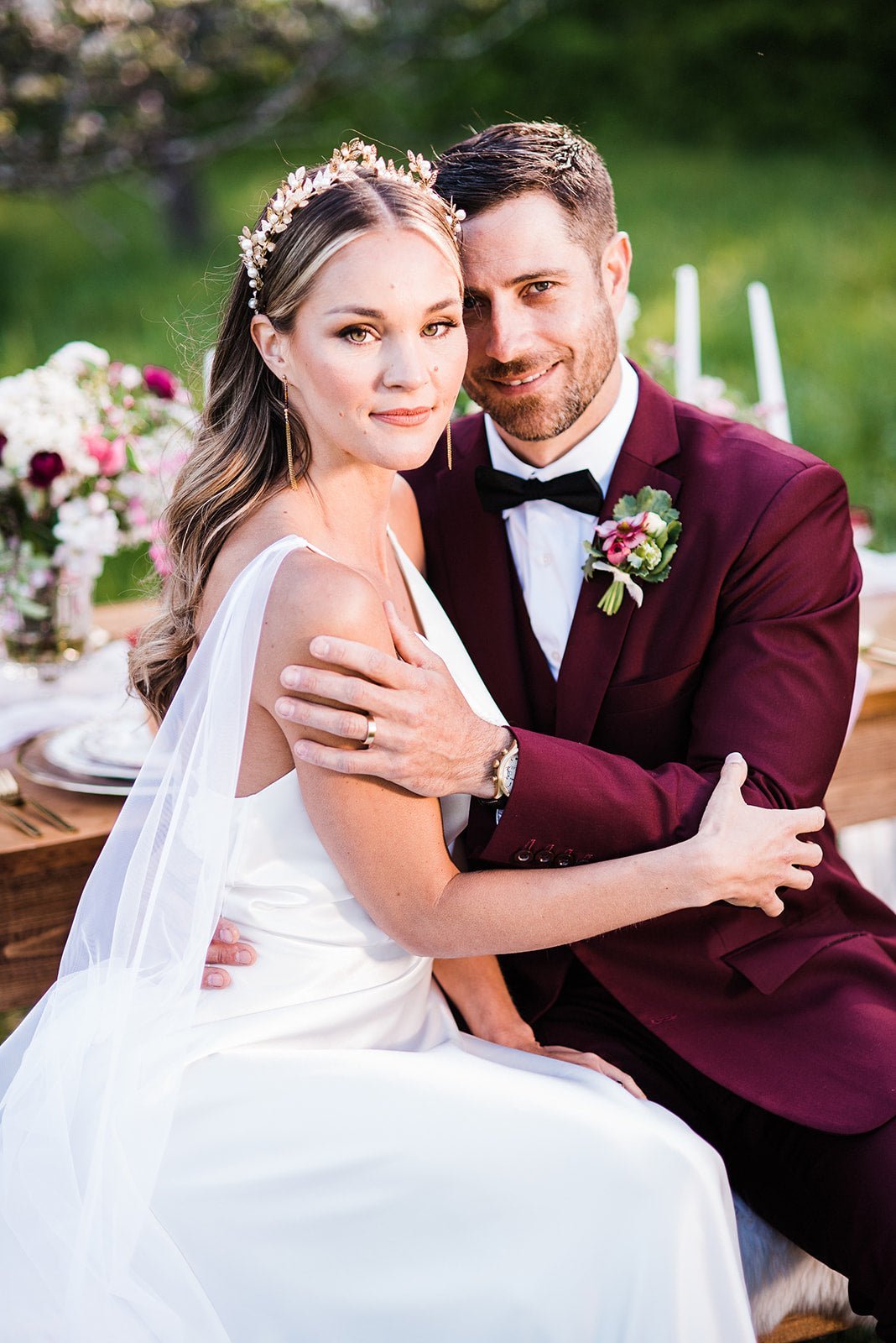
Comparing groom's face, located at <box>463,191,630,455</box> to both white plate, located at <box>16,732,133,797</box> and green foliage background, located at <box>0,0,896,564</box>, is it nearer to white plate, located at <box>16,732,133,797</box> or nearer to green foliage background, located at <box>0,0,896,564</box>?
white plate, located at <box>16,732,133,797</box>

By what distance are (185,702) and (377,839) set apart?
367 mm

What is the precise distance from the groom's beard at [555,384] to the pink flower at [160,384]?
2.74 ft

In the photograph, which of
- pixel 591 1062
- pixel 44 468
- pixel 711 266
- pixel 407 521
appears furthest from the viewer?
pixel 711 266

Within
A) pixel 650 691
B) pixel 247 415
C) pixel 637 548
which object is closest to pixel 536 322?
pixel 637 548

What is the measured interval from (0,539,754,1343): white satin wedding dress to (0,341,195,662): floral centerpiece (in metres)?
0.98

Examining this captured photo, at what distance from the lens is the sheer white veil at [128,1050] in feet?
6.15

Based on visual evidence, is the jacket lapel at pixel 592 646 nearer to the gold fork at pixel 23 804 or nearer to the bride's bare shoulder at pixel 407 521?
the bride's bare shoulder at pixel 407 521

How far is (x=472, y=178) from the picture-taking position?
8.23 ft

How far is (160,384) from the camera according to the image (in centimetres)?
315

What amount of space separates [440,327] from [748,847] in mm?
953

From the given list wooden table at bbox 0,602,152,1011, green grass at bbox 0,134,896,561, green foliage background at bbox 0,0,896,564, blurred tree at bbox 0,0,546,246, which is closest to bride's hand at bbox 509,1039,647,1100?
wooden table at bbox 0,602,152,1011

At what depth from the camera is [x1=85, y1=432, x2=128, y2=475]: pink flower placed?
2959 millimetres

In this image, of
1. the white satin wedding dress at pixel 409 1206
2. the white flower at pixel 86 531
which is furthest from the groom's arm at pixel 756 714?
the white flower at pixel 86 531

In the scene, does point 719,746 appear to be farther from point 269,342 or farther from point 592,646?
point 269,342
